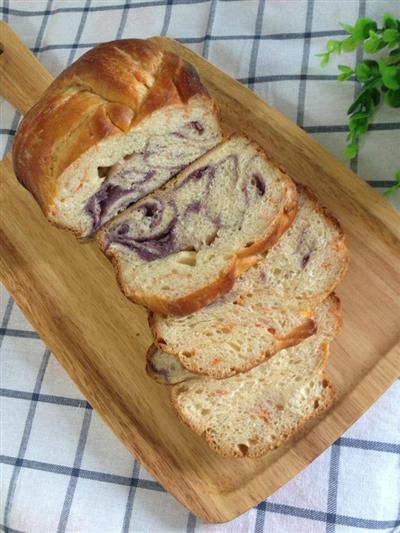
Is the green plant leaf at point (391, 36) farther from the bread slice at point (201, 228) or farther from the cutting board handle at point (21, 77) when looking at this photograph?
the cutting board handle at point (21, 77)

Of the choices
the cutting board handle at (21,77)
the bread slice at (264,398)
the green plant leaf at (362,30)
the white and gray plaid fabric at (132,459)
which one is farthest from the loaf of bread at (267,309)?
the cutting board handle at (21,77)

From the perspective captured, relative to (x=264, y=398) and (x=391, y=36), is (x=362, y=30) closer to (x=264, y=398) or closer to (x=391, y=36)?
(x=391, y=36)

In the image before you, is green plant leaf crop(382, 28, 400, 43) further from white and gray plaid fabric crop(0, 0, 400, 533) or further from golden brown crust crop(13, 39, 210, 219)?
golden brown crust crop(13, 39, 210, 219)

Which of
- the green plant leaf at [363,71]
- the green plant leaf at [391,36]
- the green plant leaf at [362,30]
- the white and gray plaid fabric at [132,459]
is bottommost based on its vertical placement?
the white and gray plaid fabric at [132,459]

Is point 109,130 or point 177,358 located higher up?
point 109,130

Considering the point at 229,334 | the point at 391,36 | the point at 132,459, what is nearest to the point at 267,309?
the point at 229,334

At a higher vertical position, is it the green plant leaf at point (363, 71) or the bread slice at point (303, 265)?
the green plant leaf at point (363, 71)
